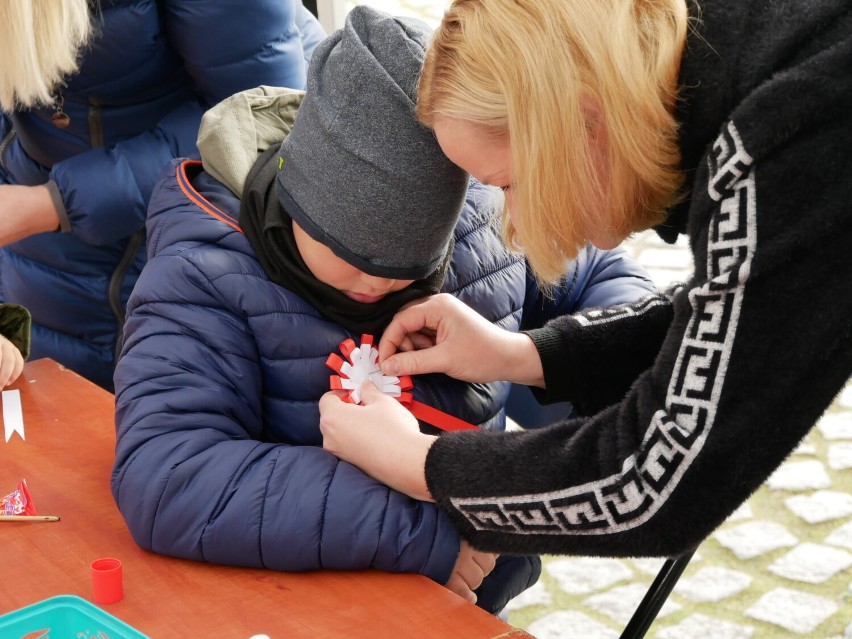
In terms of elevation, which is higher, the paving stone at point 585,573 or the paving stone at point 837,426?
the paving stone at point 837,426

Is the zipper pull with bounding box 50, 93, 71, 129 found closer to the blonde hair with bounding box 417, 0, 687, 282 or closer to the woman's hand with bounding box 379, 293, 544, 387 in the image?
the woman's hand with bounding box 379, 293, 544, 387

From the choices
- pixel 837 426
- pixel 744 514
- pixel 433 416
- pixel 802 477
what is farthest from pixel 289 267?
pixel 837 426

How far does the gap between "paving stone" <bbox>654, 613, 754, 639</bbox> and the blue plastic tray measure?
1.89 meters

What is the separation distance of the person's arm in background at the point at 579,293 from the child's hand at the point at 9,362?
861 millimetres

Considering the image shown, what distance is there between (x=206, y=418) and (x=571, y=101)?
63 cm

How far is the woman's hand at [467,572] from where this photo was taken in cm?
130

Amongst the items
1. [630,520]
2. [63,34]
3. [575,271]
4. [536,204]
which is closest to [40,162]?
[63,34]

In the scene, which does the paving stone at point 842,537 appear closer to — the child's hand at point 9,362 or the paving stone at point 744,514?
the paving stone at point 744,514

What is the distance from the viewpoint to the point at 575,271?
180 centimetres

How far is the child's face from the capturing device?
143 cm

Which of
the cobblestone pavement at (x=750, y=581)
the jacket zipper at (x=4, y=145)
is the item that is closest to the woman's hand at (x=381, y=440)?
the jacket zipper at (x=4, y=145)

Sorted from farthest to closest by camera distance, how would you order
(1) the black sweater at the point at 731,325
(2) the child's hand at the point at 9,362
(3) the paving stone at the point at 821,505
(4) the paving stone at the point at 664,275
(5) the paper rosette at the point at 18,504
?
(4) the paving stone at the point at 664,275 → (3) the paving stone at the point at 821,505 → (2) the child's hand at the point at 9,362 → (5) the paper rosette at the point at 18,504 → (1) the black sweater at the point at 731,325

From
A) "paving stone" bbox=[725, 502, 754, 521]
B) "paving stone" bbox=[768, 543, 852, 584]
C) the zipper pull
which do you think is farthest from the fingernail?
"paving stone" bbox=[725, 502, 754, 521]

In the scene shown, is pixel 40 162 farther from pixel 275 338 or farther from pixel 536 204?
pixel 536 204
